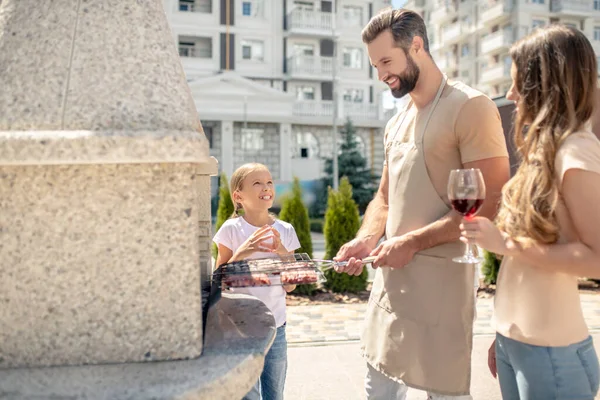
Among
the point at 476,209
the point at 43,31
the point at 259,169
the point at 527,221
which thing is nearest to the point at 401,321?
the point at 476,209

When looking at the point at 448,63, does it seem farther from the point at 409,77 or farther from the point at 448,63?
the point at 409,77

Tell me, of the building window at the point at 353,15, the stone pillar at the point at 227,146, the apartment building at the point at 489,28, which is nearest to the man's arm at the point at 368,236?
the stone pillar at the point at 227,146

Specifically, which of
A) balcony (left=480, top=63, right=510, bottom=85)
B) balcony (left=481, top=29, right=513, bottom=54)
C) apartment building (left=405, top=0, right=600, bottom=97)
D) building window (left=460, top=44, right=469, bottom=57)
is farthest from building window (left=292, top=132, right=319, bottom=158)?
building window (left=460, top=44, right=469, bottom=57)

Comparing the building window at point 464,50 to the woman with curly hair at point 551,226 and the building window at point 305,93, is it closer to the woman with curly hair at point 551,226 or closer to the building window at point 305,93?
the building window at point 305,93

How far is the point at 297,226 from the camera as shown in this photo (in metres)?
8.56

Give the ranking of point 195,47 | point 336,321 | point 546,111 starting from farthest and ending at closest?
1. point 195,47
2. point 336,321
3. point 546,111

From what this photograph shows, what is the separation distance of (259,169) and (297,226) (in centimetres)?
549

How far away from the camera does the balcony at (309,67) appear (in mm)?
30125

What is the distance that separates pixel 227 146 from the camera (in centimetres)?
2842

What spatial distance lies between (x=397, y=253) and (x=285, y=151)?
27409 millimetres

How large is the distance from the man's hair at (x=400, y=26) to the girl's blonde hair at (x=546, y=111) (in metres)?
0.72

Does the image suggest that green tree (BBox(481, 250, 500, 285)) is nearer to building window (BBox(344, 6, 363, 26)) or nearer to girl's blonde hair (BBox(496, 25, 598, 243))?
girl's blonde hair (BBox(496, 25, 598, 243))

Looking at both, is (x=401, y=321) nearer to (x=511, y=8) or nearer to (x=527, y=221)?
(x=527, y=221)

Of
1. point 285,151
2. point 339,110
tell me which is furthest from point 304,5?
point 285,151
